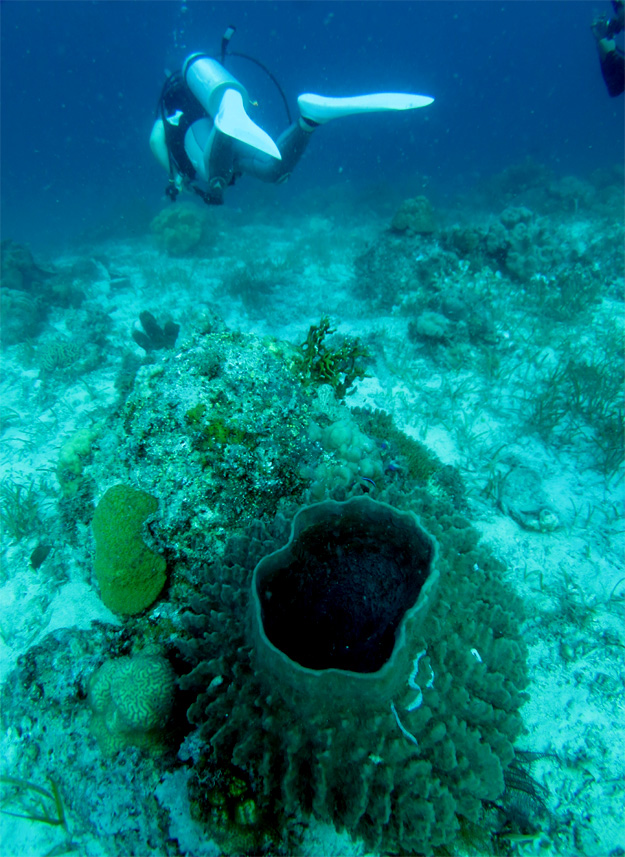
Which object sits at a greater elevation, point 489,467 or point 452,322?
point 452,322

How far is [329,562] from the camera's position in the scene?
2.69 m

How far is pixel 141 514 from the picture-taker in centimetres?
264

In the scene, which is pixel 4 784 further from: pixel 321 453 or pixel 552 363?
pixel 552 363

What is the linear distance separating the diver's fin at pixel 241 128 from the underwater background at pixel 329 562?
10.3 ft

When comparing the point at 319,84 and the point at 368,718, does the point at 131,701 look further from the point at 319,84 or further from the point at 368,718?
the point at 319,84

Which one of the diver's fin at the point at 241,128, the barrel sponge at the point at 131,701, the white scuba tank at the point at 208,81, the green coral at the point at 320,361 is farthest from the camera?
the white scuba tank at the point at 208,81

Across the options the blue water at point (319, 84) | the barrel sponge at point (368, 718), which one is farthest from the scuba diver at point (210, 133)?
the blue water at point (319, 84)

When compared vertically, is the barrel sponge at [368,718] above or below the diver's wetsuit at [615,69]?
below

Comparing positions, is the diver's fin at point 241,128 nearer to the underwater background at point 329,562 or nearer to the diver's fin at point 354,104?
the diver's fin at point 354,104

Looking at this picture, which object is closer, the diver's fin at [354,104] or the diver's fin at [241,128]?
the diver's fin at [241,128]

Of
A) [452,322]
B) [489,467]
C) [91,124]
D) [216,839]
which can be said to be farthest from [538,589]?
[91,124]

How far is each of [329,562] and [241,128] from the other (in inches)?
265

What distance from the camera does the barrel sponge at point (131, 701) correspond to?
82.0 inches

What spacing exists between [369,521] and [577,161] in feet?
144
